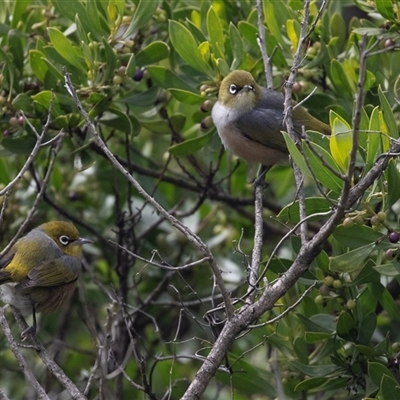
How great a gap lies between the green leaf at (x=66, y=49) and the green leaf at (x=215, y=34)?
2.53ft

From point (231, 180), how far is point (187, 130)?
533 mm

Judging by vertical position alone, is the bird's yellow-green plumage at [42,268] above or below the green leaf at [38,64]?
below

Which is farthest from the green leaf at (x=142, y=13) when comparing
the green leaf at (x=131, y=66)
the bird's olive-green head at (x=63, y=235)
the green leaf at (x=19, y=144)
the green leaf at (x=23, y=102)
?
the bird's olive-green head at (x=63, y=235)

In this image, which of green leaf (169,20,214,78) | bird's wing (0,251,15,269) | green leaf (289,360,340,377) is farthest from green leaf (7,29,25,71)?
green leaf (289,360,340,377)

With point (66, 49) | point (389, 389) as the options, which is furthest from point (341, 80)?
point (389, 389)

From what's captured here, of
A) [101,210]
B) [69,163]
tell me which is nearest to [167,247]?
[101,210]

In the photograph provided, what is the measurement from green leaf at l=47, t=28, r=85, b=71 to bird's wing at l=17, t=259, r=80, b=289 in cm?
128

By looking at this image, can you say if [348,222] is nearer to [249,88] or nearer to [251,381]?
[251,381]

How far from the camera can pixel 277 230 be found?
5820 millimetres

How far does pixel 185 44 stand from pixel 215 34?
0.76 ft

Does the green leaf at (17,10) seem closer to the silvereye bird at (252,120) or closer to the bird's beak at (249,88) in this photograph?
the silvereye bird at (252,120)

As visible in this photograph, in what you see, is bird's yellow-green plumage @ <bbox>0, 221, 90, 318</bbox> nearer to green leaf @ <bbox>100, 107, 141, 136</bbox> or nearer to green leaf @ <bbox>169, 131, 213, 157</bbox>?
green leaf @ <bbox>100, 107, 141, 136</bbox>

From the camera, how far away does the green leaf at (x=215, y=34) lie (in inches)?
172

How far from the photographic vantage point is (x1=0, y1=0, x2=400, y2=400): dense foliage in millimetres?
3454
